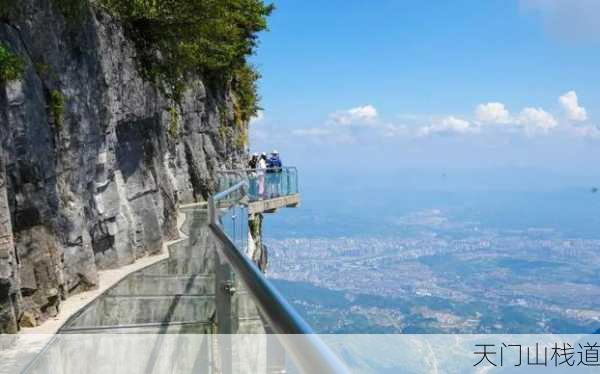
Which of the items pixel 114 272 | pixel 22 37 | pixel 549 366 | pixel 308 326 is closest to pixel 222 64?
pixel 114 272

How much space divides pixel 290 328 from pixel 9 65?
672 cm

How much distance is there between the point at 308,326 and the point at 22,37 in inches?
317

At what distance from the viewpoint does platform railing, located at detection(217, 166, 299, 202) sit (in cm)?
2000

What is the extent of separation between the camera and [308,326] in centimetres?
172

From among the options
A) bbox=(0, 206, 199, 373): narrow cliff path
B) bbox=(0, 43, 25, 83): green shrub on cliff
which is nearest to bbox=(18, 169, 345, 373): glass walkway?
bbox=(0, 206, 199, 373): narrow cliff path

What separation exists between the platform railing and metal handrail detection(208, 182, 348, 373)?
16129 mm

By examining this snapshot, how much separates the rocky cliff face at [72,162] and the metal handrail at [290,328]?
529 cm

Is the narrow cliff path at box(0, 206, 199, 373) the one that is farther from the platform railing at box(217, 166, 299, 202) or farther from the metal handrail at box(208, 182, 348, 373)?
the platform railing at box(217, 166, 299, 202)

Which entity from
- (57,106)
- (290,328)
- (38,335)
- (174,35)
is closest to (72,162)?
(57,106)

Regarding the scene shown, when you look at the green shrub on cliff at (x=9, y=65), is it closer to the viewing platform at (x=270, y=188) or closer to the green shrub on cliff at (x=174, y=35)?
the green shrub on cliff at (x=174, y=35)

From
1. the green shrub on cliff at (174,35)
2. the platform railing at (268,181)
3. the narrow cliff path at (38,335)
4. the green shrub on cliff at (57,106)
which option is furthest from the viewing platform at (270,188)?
the narrow cliff path at (38,335)

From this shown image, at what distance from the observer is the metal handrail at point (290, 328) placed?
1.46 meters

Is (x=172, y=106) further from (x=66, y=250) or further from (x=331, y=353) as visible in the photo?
(x=331, y=353)

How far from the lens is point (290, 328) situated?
1746 mm
